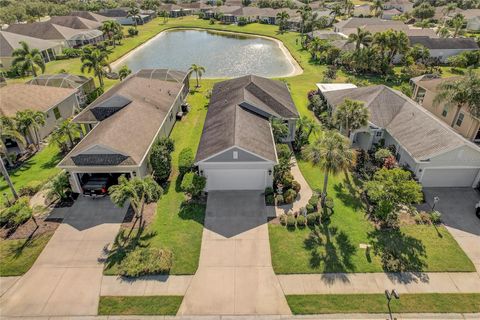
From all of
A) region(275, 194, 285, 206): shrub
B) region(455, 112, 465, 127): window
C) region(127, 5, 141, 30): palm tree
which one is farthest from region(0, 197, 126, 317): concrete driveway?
region(127, 5, 141, 30): palm tree

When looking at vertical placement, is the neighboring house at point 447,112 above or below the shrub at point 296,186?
above

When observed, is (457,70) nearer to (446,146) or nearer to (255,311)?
(446,146)

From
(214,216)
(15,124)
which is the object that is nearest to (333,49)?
(214,216)

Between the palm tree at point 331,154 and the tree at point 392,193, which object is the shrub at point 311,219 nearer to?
the palm tree at point 331,154

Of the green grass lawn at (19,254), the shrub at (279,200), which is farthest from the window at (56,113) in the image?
the shrub at (279,200)

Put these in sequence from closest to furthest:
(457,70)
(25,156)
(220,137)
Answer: (220,137) → (25,156) → (457,70)
